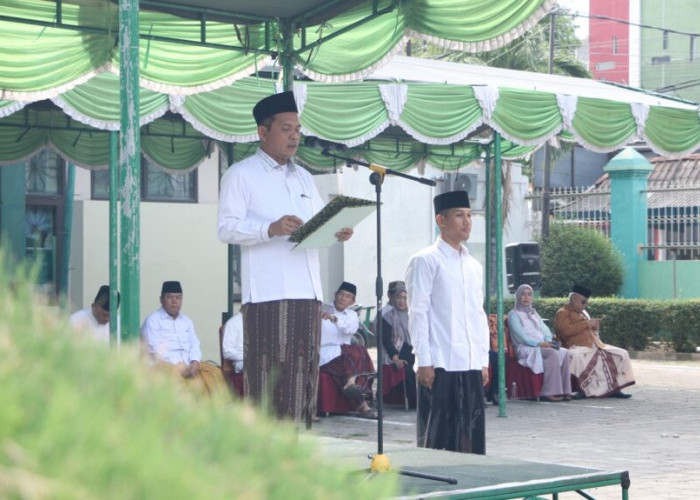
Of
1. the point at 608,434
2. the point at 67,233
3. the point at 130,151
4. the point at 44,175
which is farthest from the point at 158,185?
the point at 130,151

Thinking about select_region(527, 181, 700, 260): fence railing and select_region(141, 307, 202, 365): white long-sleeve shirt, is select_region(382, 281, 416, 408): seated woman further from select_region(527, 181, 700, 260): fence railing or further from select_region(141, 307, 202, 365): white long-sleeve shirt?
select_region(527, 181, 700, 260): fence railing

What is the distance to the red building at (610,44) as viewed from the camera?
54.5 meters

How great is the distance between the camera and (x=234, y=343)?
11.6 meters

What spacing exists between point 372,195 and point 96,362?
2311cm

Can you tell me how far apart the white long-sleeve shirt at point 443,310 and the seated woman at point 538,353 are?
7.53m

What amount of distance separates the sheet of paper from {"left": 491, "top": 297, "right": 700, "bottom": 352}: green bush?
56.1 feet

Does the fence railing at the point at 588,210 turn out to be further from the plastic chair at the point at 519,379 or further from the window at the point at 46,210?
the window at the point at 46,210

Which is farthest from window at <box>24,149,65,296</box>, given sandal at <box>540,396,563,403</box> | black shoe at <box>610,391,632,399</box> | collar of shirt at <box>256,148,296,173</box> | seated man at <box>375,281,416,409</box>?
collar of shirt at <box>256,148,296,173</box>

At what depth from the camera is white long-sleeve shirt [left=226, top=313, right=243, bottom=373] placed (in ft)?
37.8

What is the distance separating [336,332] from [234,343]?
4.27ft

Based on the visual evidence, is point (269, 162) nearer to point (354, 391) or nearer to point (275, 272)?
point (275, 272)

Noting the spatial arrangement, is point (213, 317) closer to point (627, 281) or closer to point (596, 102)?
point (596, 102)

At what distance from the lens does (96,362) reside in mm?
1230

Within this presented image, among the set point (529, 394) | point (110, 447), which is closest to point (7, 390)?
point (110, 447)
